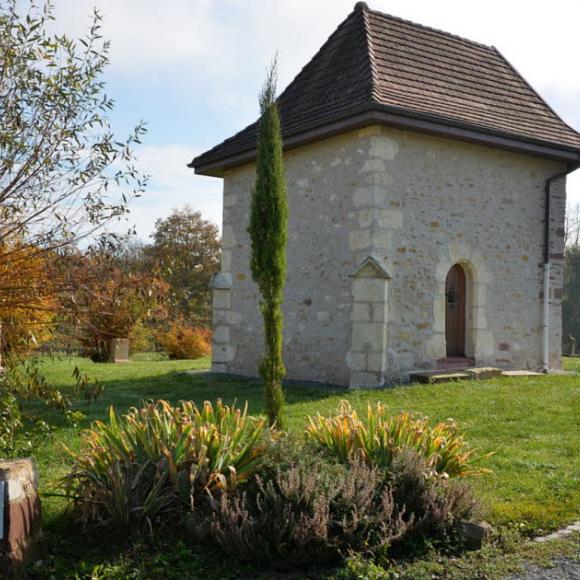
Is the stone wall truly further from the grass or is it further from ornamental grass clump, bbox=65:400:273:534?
ornamental grass clump, bbox=65:400:273:534

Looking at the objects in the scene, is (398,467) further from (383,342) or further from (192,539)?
(383,342)

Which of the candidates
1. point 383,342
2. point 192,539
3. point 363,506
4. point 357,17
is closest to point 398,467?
point 363,506

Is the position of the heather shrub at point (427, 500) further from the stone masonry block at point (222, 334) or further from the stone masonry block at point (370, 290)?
the stone masonry block at point (222, 334)

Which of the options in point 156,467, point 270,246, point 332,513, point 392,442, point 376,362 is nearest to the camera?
point 332,513

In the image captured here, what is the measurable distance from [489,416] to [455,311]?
165 inches

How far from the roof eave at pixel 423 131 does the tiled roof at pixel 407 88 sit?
0.12ft

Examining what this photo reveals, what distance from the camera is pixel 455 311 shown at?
1320 cm

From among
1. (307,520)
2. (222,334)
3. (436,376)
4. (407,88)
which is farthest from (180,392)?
(307,520)

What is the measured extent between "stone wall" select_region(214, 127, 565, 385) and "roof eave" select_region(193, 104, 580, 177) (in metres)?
0.31

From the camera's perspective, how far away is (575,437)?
8242mm

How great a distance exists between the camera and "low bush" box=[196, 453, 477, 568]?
4.50 meters

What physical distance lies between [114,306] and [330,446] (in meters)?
2.01

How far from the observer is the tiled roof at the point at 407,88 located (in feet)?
39.7

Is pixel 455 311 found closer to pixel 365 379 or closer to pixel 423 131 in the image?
pixel 365 379
